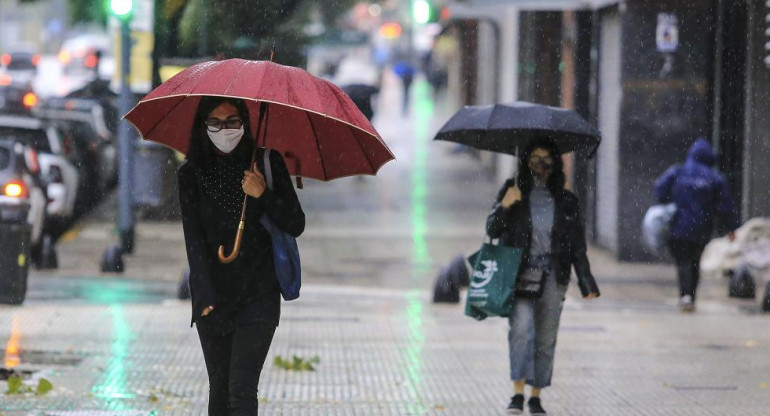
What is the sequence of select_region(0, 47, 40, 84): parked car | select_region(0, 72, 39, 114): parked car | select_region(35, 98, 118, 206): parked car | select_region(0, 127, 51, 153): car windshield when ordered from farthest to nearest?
1. select_region(0, 47, 40, 84): parked car
2. select_region(0, 72, 39, 114): parked car
3. select_region(35, 98, 118, 206): parked car
4. select_region(0, 127, 51, 153): car windshield

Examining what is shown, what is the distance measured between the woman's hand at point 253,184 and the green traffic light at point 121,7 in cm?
1135

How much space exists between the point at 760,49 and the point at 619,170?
7.29 ft

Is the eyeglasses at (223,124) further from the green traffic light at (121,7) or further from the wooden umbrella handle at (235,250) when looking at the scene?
the green traffic light at (121,7)

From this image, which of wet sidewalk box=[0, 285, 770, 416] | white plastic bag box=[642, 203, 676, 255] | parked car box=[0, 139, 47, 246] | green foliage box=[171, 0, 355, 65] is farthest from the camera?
green foliage box=[171, 0, 355, 65]

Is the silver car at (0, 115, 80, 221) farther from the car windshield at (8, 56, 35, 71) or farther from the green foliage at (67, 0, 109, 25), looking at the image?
the car windshield at (8, 56, 35, 71)

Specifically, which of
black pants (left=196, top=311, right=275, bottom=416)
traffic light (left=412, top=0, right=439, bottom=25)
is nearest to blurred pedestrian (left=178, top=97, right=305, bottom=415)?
black pants (left=196, top=311, right=275, bottom=416)

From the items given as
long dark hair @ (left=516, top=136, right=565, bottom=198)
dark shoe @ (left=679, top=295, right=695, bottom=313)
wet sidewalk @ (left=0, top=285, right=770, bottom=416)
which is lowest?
dark shoe @ (left=679, top=295, right=695, bottom=313)

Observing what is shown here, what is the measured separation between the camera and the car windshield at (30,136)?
18516 mm

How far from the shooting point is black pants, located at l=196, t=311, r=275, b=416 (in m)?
5.46

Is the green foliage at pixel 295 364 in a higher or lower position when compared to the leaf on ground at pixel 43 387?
lower

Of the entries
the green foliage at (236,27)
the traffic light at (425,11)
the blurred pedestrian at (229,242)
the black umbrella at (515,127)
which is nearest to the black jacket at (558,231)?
the black umbrella at (515,127)

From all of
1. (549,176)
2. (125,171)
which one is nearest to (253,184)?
(549,176)

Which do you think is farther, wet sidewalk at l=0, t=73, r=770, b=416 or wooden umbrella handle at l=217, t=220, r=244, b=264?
wet sidewalk at l=0, t=73, r=770, b=416

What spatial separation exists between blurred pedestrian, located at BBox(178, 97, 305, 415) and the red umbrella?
18cm
